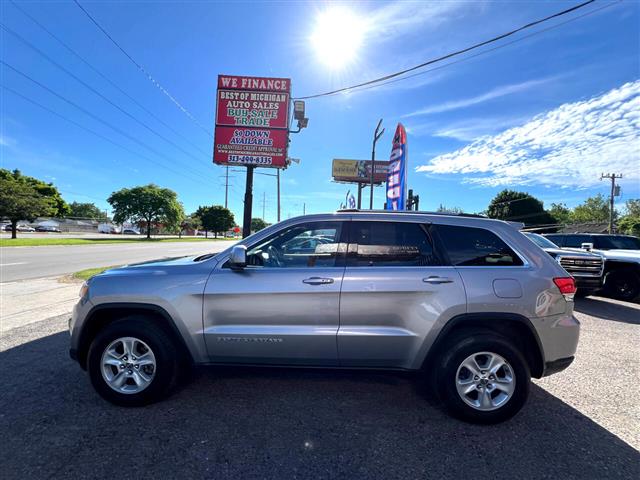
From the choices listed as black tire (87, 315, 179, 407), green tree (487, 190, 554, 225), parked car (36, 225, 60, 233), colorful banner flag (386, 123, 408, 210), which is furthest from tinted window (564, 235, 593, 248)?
parked car (36, 225, 60, 233)

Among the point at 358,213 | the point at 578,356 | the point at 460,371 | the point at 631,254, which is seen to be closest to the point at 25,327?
the point at 358,213

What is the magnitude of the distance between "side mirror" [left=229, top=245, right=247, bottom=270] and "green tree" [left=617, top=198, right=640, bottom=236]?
63.5m

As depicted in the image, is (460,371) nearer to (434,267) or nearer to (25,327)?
(434,267)

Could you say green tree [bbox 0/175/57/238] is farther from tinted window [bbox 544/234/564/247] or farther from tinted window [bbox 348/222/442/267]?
tinted window [bbox 544/234/564/247]

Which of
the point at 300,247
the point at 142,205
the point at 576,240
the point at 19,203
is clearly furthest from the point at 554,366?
the point at 142,205

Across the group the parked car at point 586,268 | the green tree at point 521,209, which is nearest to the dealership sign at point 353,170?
the green tree at point 521,209

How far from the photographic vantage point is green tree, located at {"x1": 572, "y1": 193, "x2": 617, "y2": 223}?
7531 cm

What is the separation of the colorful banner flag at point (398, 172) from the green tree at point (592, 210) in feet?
269

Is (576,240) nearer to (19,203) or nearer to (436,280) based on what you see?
(436,280)

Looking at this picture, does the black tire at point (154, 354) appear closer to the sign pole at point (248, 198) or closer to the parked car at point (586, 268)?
the parked car at point (586, 268)

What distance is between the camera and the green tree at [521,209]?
196 ft

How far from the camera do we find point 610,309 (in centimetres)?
771

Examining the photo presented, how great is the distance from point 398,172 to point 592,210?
88.8 metres

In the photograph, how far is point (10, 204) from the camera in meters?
29.0
